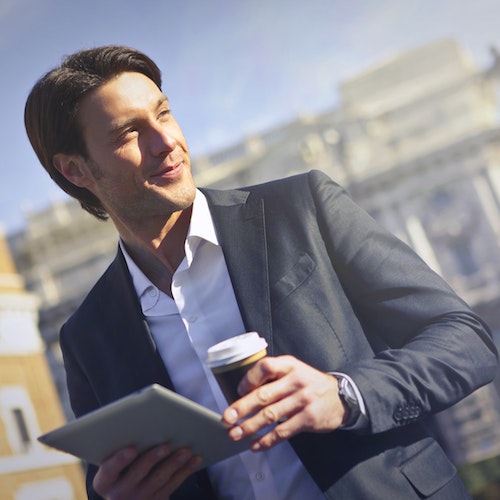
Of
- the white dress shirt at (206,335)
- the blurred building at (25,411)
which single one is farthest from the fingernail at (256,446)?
the blurred building at (25,411)

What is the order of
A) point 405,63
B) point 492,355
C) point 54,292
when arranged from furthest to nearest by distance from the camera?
point 405,63
point 54,292
point 492,355

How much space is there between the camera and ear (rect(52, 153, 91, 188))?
1.98 meters

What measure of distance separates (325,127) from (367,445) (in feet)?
77.8

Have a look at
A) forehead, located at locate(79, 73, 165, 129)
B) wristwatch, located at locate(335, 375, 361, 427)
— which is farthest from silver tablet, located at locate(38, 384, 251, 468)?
forehead, located at locate(79, 73, 165, 129)

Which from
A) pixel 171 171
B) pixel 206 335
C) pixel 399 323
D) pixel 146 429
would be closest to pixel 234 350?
pixel 146 429

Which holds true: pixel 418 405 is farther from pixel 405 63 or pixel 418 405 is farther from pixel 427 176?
pixel 405 63

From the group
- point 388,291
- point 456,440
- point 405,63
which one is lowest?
point 456,440

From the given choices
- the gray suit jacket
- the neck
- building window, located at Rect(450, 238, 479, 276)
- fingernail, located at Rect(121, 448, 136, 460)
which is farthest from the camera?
building window, located at Rect(450, 238, 479, 276)

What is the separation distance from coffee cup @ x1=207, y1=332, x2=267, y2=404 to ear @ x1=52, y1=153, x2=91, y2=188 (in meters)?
0.81

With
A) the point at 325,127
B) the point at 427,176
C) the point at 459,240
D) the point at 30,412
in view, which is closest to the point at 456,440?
the point at 459,240

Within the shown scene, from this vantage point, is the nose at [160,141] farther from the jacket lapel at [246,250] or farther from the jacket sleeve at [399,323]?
the jacket sleeve at [399,323]

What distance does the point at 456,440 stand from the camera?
20.7 m

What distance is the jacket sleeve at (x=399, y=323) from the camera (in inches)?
59.1

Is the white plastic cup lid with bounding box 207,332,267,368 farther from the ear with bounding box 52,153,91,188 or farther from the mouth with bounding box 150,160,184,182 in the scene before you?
the ear with bounding box 52,153,91,188
